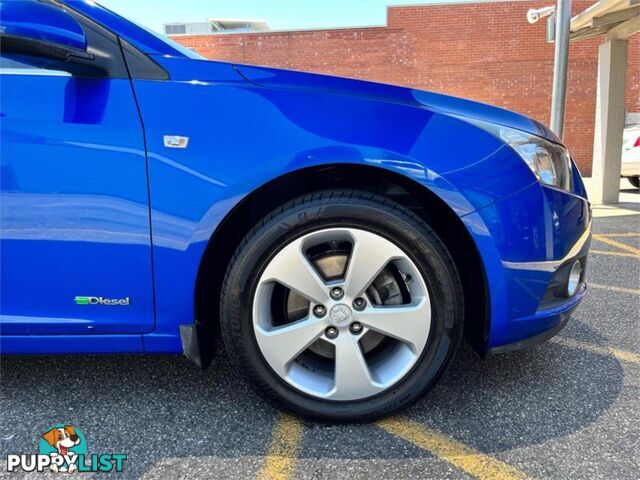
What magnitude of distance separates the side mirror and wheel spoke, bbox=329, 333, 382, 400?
1.36 meters

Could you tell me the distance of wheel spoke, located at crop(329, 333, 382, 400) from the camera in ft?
5.82

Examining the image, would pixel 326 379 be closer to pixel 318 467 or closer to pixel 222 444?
pixel 318 467

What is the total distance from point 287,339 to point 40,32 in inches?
52.2

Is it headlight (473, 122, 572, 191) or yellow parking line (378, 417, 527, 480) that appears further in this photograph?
headlight (473, 122, 572, 191)

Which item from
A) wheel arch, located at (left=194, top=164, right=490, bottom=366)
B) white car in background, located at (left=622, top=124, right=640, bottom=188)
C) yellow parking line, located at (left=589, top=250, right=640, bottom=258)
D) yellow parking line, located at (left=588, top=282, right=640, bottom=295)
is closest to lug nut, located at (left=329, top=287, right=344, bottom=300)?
wheel arch, located at (left=194, top=164, right=490, bottom=366)

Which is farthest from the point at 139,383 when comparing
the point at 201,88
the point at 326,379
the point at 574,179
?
the point at 574,179

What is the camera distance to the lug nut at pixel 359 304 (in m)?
1.76

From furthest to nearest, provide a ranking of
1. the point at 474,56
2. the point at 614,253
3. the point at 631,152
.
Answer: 1. the point at 474,56
2. the point at 631,152
3. the point at 614,253

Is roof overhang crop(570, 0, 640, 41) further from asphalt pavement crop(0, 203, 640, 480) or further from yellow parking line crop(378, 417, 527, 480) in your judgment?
yellow parking line crop(378, 417, 527, 480)

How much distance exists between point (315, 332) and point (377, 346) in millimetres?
307

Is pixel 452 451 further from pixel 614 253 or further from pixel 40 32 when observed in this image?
pixel 614 253

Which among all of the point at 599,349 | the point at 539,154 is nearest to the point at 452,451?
the point at 539,154

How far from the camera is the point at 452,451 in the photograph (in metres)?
1.69

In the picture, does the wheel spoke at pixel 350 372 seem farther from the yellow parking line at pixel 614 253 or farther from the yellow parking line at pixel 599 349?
the yellow parking line at pixel 614 253
